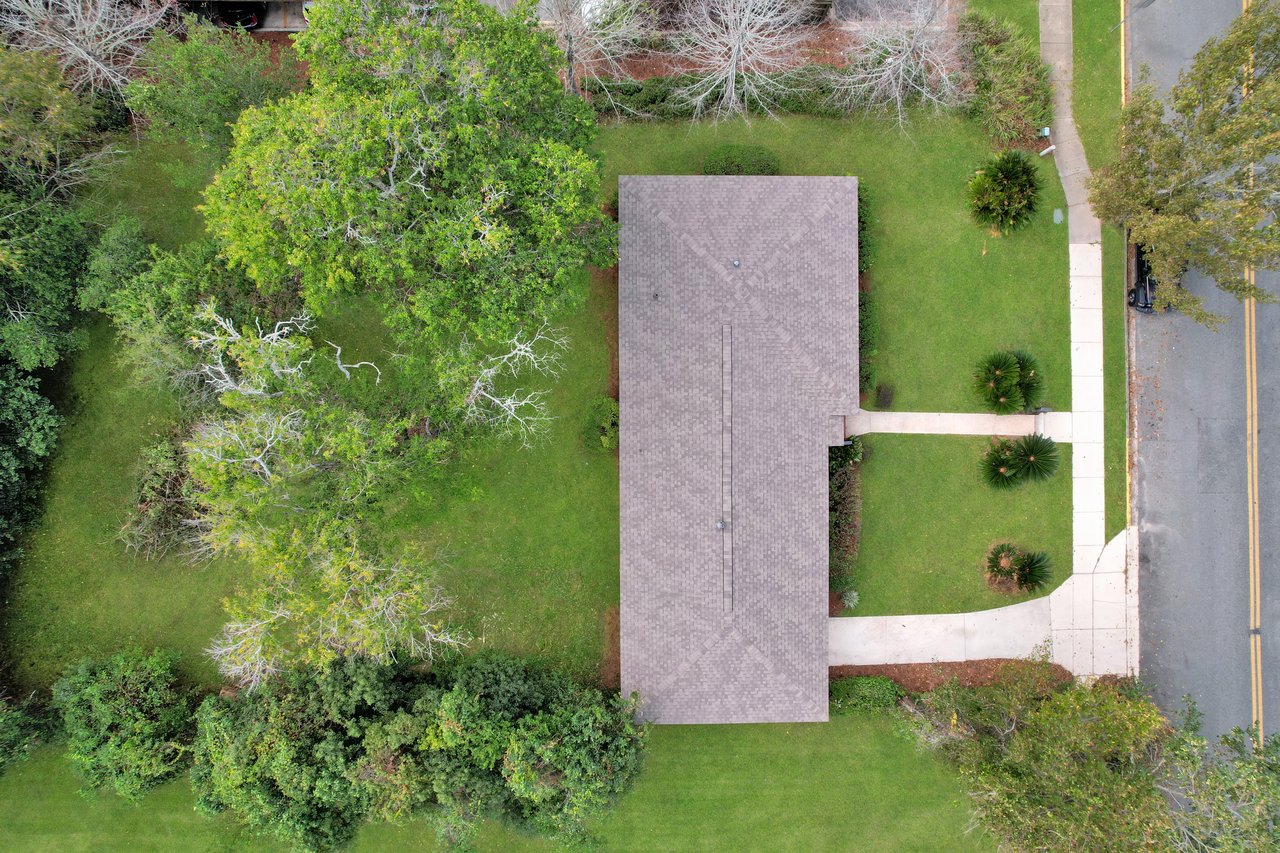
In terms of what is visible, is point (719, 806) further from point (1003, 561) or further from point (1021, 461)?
point (1021, 461)

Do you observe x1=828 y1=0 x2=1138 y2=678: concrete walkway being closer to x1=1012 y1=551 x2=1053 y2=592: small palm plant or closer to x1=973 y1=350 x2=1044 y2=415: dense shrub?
x1=973 y1=350 x2=1044 y2=415: dense shrub

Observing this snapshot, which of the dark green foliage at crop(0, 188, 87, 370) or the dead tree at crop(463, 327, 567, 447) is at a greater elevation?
the dark green foliage at crop(0, 188, 87, 370)

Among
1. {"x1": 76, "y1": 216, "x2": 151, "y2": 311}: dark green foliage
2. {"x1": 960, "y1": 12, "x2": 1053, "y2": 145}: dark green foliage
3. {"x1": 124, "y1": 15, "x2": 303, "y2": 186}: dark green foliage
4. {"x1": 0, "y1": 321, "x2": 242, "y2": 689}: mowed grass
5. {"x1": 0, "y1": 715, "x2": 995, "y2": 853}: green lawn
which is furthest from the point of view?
{"x1": 960, "y1": 12, "x2": 1053, "y2": 145}: dark green foliage

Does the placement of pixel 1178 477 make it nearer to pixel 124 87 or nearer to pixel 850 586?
pixel 850 586

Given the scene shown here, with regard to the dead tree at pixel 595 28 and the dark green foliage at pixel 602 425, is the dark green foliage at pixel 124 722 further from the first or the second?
the dead tree at pixel 595 28

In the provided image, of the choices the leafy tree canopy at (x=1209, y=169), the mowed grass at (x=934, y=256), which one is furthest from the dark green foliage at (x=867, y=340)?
the leafy tree canopy at (x=1209, y=169)

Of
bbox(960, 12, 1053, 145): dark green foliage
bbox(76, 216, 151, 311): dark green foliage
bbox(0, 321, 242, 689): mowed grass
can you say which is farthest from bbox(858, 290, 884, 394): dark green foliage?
bbox(76, 216, 151, 311): dark green foliage
